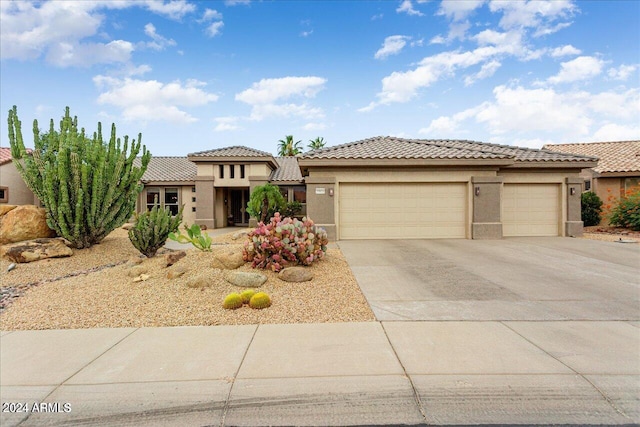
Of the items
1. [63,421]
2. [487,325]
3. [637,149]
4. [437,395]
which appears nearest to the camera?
[63,421]

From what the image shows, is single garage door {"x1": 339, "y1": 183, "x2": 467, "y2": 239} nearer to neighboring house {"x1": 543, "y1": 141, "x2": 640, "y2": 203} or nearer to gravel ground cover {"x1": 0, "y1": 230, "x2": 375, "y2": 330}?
gravel ground cover {"x1": 0, "y1": 230, "x2": 375, "y2": 330}

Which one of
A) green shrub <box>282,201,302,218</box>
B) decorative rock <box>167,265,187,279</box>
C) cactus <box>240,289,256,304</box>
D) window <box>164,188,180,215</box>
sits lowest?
cactus <box>240,289,256,304</box>

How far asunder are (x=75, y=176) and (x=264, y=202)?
844cm

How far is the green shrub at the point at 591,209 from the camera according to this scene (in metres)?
16.5

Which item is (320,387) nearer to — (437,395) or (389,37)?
(437,395)

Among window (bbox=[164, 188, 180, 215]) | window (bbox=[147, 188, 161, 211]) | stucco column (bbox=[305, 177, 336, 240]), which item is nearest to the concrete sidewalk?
stucco column (bbox=[305, 177, 336, 240])

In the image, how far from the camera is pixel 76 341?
402 cm

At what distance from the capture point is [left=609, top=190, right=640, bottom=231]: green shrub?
14680 millimetres

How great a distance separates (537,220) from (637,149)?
12.7 m

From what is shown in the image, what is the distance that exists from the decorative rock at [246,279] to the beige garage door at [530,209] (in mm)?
11442

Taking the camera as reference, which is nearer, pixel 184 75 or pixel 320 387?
pixel 320 387

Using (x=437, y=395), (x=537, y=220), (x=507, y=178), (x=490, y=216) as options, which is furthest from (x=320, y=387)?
(x=537, y=220)

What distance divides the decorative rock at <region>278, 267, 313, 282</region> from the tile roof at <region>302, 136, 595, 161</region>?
653cm

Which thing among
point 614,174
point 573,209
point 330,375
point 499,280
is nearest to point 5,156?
point 330,375
